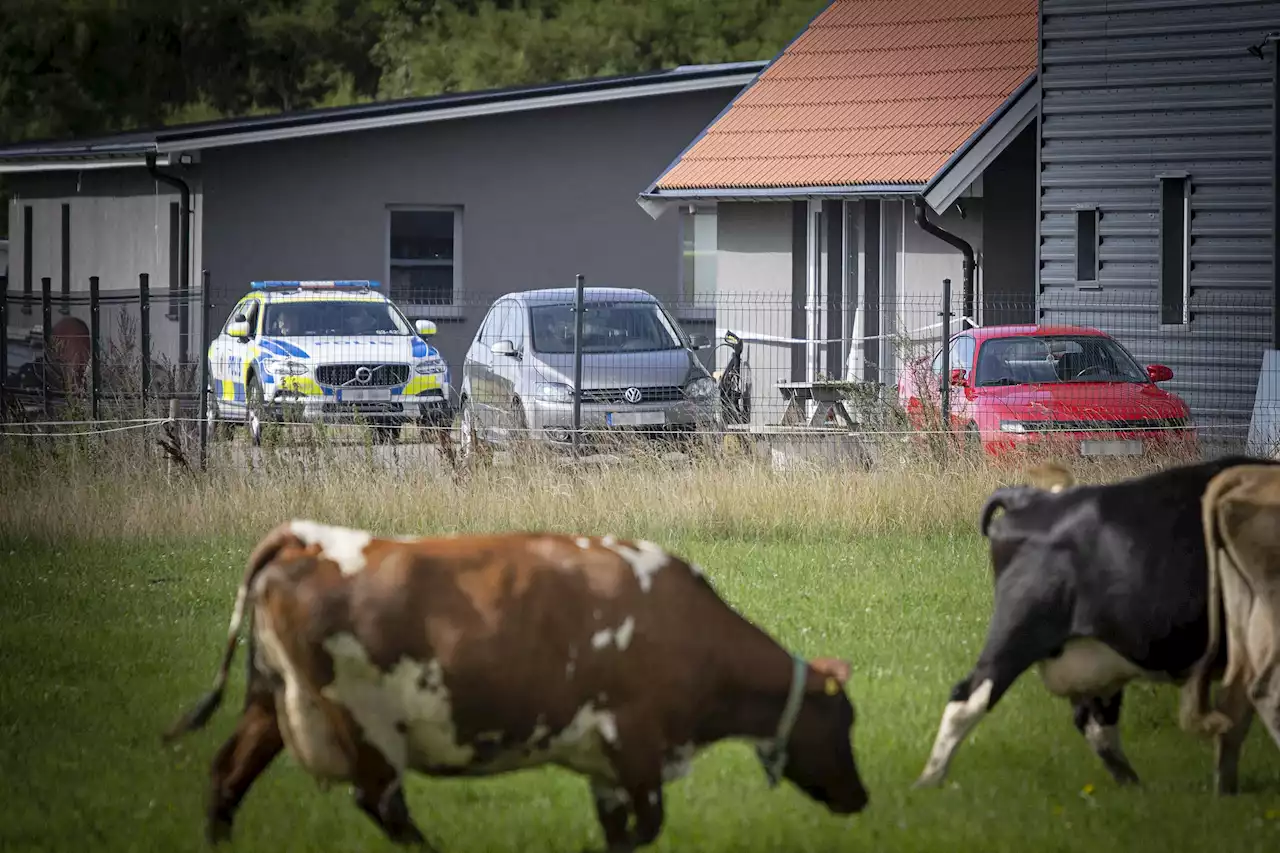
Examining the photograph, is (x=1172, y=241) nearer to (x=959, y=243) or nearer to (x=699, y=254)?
(x=959, y=243)

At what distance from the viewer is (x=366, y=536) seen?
6500 millimetres

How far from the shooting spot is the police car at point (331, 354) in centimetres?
2056

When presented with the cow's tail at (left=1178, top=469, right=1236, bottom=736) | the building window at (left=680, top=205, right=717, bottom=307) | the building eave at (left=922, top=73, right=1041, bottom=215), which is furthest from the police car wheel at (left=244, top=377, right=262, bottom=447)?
the building window at (left=680, top=205, right=717, bottom=307)

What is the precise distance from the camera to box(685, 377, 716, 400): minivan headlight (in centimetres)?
1916

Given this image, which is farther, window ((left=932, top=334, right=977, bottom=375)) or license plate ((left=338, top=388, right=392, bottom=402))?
license plate ((left=338, top=388, right=392, bottom=402))

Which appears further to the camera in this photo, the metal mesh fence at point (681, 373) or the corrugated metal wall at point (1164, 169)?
the corrugated metal wall at point (1164, 169)

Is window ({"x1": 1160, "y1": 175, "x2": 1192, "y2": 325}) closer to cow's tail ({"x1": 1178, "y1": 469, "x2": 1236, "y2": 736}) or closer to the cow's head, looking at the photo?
cow's tail ({"x1": 1178, "y1": 469, "x2": 1236, "y2": 736})

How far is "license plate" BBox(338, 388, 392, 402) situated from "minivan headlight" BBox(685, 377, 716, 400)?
11.4 ft

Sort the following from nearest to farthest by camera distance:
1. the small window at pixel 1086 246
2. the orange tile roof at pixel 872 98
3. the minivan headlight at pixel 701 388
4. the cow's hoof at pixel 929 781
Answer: the cow's hoof at pixel 929 781, the minivan headlight at pixel 701 388, the small window at pixel 1086 246, the orange tile roof at pixel 872 98

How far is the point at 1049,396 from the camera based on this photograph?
1747 cm

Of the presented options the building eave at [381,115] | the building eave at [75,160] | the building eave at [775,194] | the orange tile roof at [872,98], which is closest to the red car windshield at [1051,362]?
the building eave at [775,194]

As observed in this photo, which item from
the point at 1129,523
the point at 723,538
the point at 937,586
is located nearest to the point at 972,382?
the point at 723,538

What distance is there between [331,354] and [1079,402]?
28.9 feet

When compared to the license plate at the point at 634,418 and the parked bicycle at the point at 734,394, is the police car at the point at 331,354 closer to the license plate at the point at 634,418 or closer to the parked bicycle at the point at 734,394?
the license plate at the point at 634,418
